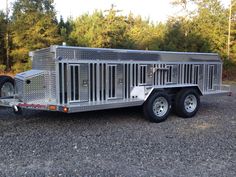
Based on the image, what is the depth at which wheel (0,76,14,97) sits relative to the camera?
7.90 meters

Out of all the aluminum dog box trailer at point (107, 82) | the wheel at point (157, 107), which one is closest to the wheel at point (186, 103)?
the aluminum dog box trailer at point (107, 82)

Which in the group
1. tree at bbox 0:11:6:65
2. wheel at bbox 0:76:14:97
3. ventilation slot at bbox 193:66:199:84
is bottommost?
wheel at bbox 0:76:14:97

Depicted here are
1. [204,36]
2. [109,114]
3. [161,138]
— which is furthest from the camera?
[204,36]

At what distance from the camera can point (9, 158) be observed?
4.32 meters

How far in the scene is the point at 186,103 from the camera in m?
7.84

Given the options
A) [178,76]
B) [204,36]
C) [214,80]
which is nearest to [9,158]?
[178,76]

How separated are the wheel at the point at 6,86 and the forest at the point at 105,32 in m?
16.1

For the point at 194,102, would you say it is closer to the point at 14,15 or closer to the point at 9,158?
the point at 9,158

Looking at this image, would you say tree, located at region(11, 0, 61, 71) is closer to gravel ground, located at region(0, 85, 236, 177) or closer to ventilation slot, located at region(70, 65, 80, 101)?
gravel ground, located at region(0, 85, 236, 177)

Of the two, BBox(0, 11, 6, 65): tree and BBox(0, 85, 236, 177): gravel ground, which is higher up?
BBox(0, 11, 6, 65): tree

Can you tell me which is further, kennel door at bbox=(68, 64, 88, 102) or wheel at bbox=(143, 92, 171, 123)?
wheel at bbox=(143, 92, 171, 123)

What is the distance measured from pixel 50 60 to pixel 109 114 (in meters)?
2.55

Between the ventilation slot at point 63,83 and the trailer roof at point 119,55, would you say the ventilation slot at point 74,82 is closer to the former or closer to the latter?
the ventilation slot at point 63,83

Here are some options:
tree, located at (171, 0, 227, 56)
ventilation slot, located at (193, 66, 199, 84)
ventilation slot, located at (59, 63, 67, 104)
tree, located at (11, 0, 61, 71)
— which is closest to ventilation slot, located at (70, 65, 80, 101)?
ventilation slot, located at (59, 63, 67, 104)
